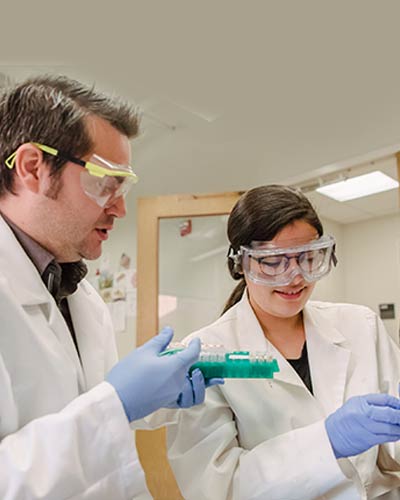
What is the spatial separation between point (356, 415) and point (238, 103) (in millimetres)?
2269

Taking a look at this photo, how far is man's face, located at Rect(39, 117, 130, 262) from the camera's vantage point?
1114 mm

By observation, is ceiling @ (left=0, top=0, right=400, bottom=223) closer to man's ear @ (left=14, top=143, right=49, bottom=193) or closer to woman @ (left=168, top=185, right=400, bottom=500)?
woman @ (left=168, top=185, right=400, bottom=500)

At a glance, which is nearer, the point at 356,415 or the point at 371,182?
the point at 356,415

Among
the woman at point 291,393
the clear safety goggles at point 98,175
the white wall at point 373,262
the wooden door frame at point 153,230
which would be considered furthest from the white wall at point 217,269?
the clear safety goggles at point 98,175

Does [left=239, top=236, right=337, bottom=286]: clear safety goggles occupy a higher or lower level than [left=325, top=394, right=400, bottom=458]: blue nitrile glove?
higher

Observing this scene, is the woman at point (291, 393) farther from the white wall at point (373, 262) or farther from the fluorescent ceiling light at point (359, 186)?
the white wall at point (373, 262)

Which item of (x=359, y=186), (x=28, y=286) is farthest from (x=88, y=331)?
(x=359, y=186)

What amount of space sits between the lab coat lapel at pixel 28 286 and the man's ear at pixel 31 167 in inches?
4.3

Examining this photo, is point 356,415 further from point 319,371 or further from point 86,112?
point 86,112

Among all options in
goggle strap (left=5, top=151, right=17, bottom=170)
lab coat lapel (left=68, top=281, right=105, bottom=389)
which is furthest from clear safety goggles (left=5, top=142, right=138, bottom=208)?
lab coat lapel (left=68, top=281, right=105, bottom=389)

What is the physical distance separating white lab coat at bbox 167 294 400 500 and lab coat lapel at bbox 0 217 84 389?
0.36 meters

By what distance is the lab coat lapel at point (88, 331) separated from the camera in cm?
121

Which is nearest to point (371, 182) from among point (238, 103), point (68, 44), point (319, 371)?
point (238, 103)

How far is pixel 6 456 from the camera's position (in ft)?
2.67
